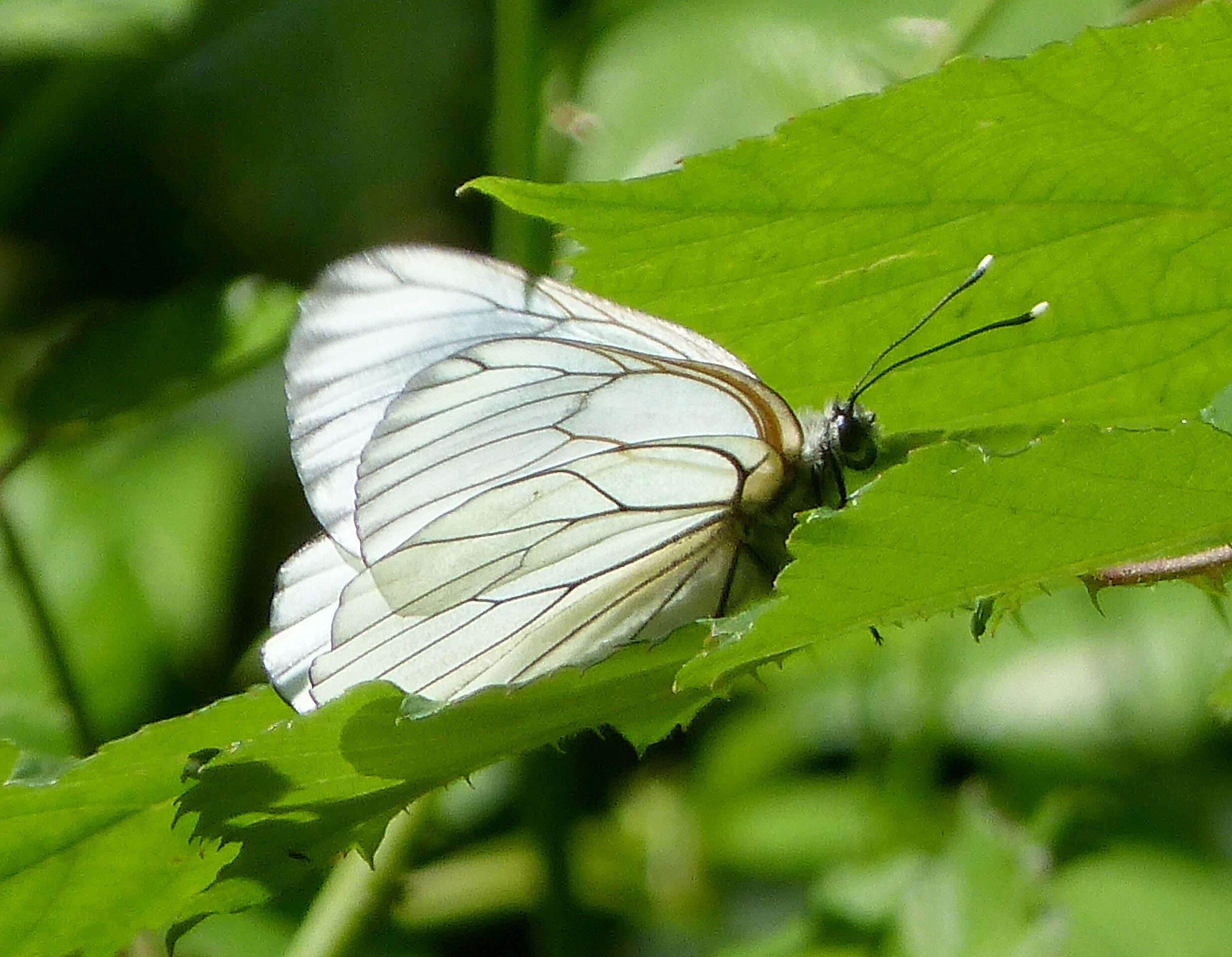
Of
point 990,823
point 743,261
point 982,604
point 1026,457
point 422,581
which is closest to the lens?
point 1026,457

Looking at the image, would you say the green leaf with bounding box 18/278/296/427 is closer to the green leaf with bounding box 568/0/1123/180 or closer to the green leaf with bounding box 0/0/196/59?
the green leaf with bounding box 568/0/1123/180

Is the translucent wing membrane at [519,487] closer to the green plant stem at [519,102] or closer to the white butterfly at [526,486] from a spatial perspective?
the white butterfly at [526,486]

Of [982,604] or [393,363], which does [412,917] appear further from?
[982,604]

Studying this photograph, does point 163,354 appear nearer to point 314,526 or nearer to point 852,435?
point 852,435

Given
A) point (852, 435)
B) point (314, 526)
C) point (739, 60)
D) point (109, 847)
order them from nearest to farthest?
point (109, 847)
point (852, 435)
point (739, 60)
point (314, 526)

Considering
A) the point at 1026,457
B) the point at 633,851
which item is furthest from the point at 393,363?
the point at 633,851

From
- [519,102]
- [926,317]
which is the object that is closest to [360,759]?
[926,317]

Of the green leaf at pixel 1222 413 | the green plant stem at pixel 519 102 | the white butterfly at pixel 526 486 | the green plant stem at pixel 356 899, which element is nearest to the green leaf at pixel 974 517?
the green leaf at pixel 1222 413
